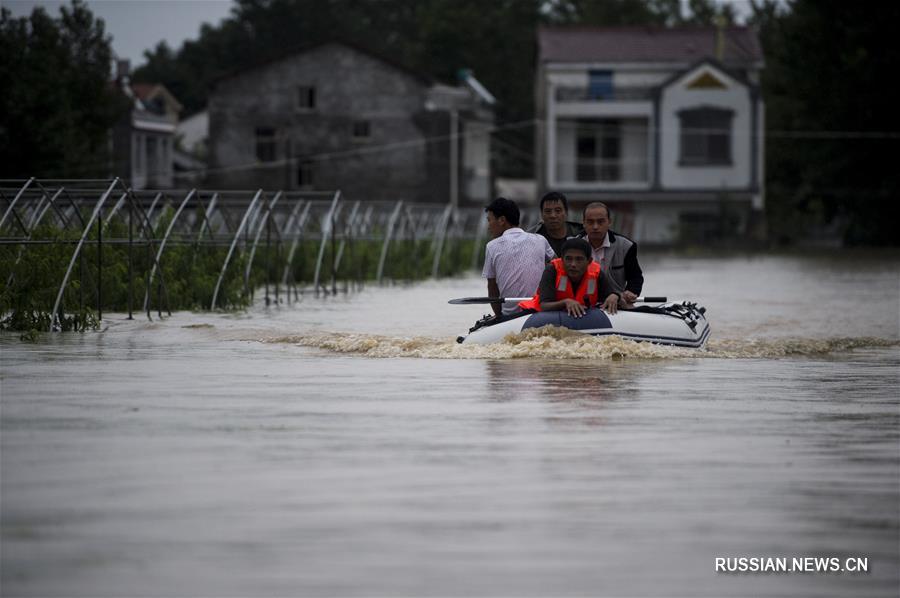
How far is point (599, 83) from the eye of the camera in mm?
73312

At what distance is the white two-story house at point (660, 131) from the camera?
72.0 m

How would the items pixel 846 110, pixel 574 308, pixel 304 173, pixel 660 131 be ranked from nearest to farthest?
pixel 574 308 < pixel 846 110 < pixel 304 173 < pixel 660 131

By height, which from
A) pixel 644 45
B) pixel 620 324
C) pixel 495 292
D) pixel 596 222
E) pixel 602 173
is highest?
pixel 644 45

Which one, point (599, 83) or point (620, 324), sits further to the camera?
point (599, 83)

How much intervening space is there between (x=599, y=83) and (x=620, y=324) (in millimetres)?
56574

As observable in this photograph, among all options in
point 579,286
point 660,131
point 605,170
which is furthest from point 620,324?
point 605,170

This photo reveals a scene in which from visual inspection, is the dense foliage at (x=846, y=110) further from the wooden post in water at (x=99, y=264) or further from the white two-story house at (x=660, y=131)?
the wooden post in water at (x=99, y=264)

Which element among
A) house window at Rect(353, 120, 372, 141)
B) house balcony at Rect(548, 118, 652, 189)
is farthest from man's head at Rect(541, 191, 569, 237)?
house balcony at Rect(548, 118, 652, 189)

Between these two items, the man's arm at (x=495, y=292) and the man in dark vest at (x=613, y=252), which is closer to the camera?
the man in dark vest at (x=613, y=252)

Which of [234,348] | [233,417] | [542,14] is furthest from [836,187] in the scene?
[233,417]

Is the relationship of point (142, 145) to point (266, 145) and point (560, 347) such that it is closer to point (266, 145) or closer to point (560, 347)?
point (266, 145)

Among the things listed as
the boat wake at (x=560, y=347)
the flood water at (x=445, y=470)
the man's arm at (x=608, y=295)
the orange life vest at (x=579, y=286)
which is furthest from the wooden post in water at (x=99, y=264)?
the man's arm at (x=608, y=295)

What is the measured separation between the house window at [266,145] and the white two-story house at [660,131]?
11.3 metres

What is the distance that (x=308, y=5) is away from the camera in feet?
360
